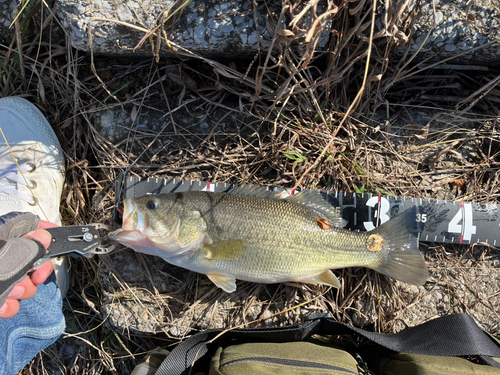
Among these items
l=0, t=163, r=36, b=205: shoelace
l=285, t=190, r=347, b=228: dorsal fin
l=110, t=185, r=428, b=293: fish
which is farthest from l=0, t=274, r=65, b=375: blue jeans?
l=285, t=190, r=347, b=228: dorsal fin

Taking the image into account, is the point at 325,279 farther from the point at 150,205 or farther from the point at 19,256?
the point at 19,256

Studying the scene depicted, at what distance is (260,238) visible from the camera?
9.11 feet

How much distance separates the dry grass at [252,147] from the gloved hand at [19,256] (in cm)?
62

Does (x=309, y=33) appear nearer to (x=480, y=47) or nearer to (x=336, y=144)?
(x=336, y=144)

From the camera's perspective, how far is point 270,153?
3191 mm

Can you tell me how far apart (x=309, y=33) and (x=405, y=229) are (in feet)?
6.10

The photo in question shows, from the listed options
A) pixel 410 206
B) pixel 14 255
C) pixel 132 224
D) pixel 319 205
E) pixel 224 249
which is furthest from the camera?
pixel 410 206

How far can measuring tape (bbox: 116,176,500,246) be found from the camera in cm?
315

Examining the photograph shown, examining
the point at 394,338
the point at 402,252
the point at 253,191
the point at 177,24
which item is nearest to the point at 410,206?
the point at 402,252

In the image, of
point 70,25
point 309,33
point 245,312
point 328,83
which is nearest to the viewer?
point 309,33

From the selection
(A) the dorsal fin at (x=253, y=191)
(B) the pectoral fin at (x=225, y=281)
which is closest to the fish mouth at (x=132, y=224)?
(B) the pectoral fin at (x=225, y=281)

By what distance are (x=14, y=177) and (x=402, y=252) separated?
370 centimetres

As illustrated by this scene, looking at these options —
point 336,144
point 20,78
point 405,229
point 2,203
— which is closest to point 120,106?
point 20,78

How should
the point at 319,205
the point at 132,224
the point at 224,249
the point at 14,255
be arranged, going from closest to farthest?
the point at 14,255 → the point at 132,224 → the point at 224,249 → the point at 319,205
